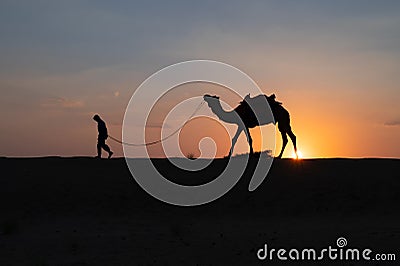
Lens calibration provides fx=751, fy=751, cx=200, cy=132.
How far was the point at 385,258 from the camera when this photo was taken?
50.4 feet

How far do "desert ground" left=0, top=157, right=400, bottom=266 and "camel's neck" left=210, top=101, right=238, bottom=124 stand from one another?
166 cm

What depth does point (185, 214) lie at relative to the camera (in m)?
23.5

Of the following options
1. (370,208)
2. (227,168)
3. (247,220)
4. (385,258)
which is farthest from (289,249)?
(227,168)

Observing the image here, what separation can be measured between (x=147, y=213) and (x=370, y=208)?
6.94m

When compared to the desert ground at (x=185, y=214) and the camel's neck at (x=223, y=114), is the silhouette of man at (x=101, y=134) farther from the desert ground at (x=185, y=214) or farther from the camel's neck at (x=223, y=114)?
the camel's neck at (x=223, y=114)

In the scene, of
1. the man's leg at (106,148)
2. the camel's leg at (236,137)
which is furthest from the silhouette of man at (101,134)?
the camel's leg at (236,137)

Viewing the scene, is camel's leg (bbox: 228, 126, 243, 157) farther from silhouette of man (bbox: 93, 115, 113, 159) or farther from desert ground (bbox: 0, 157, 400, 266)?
silhouette of man (bbox: 93, 115, 113, 159)

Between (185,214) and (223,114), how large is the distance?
6.18 metres

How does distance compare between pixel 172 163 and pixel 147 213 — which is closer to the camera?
pixel 147 213

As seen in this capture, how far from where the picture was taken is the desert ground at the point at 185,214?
16.9 metres

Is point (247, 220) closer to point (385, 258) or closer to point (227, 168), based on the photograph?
point (227, 168)

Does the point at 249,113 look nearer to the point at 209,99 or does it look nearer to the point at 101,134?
the point at 209,99

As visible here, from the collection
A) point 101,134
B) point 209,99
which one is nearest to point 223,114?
point 209,99

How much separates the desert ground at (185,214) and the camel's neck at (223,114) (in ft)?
5.44
